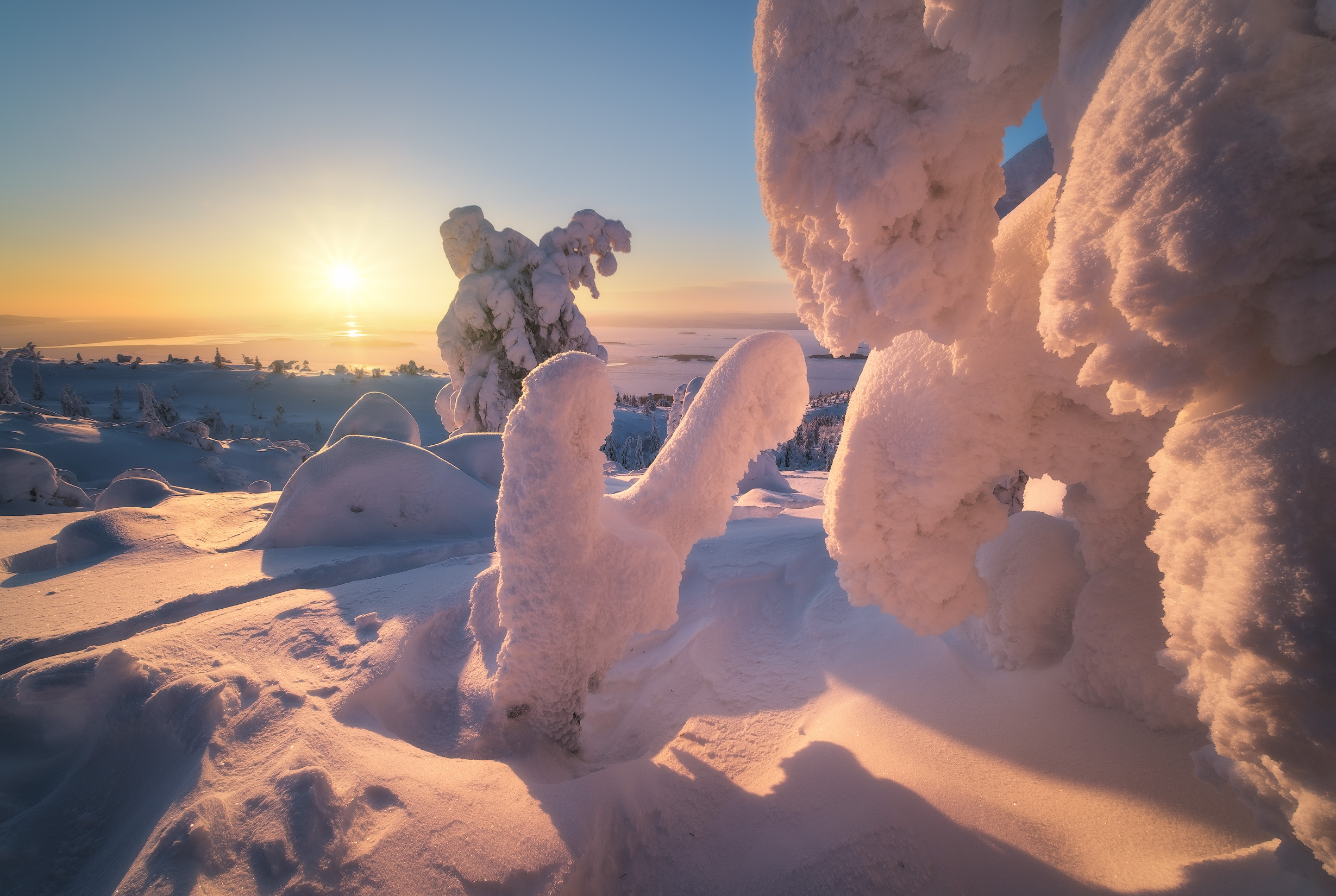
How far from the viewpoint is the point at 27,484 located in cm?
684

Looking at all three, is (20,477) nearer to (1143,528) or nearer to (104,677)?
(104,677)

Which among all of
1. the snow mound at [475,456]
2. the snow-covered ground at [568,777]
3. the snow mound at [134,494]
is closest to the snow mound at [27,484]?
the snow mound at [134,494]

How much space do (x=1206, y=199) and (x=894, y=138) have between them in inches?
32.4

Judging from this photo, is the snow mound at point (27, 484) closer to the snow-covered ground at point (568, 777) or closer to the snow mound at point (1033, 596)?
the snow-covered ground at point (568, 777)

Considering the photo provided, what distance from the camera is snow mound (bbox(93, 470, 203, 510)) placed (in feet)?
19.7

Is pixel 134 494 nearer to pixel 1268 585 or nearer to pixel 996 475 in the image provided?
pixel 996 475

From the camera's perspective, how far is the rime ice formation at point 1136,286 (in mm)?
957

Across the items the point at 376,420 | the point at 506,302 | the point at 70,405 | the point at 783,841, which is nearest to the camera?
the point at 783,841

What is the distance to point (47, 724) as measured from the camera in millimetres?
2299

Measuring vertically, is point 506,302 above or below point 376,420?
above

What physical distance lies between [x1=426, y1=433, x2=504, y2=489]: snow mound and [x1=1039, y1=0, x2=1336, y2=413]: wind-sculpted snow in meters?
7.18

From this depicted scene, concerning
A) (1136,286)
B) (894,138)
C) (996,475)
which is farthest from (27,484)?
(1136,286)

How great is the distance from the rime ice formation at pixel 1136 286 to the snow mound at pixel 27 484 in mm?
10749

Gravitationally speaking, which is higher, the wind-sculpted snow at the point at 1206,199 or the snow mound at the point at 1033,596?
the wind-sculpted snow at the point at 1206,199
